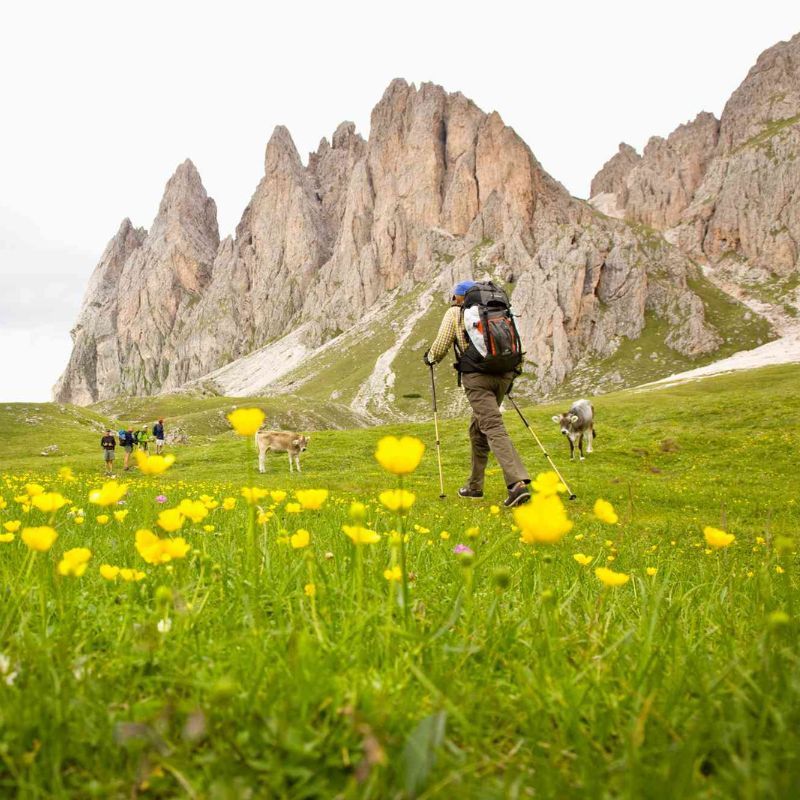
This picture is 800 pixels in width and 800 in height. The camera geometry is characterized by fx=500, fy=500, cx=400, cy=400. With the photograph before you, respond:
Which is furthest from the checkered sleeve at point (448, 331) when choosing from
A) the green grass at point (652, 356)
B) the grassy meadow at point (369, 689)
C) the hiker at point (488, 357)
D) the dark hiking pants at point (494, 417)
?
the green grass at point (652, 356)

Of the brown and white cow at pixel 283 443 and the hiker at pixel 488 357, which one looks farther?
the brown and white cow at pixel 283 443

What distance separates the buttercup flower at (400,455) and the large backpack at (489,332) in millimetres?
9011

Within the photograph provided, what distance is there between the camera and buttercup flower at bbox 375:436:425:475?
1.83m

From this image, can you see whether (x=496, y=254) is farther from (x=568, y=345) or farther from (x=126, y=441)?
(x=126, y=441)

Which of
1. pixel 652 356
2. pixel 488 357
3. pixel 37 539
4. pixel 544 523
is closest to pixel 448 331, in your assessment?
pixel 488 357

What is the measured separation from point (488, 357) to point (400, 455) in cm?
911

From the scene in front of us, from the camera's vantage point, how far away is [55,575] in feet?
7.61

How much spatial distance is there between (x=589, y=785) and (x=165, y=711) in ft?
3.95

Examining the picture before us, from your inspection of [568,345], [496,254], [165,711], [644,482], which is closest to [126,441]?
[644,482]

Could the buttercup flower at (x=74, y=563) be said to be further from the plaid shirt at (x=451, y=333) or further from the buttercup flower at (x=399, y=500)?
the plaid shirt at (x=451, y=333)

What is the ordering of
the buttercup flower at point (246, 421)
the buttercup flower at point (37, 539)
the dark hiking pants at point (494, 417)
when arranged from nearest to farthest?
the buttercup flower at point (37, 539)
the buttercup flower at point (246, 421)
the dark hiking pants at point (494, 417)

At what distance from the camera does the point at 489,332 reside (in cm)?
1068

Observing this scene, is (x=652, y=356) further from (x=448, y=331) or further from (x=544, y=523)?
(x=544, y=523)

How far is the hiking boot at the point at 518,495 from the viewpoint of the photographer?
1035cm
